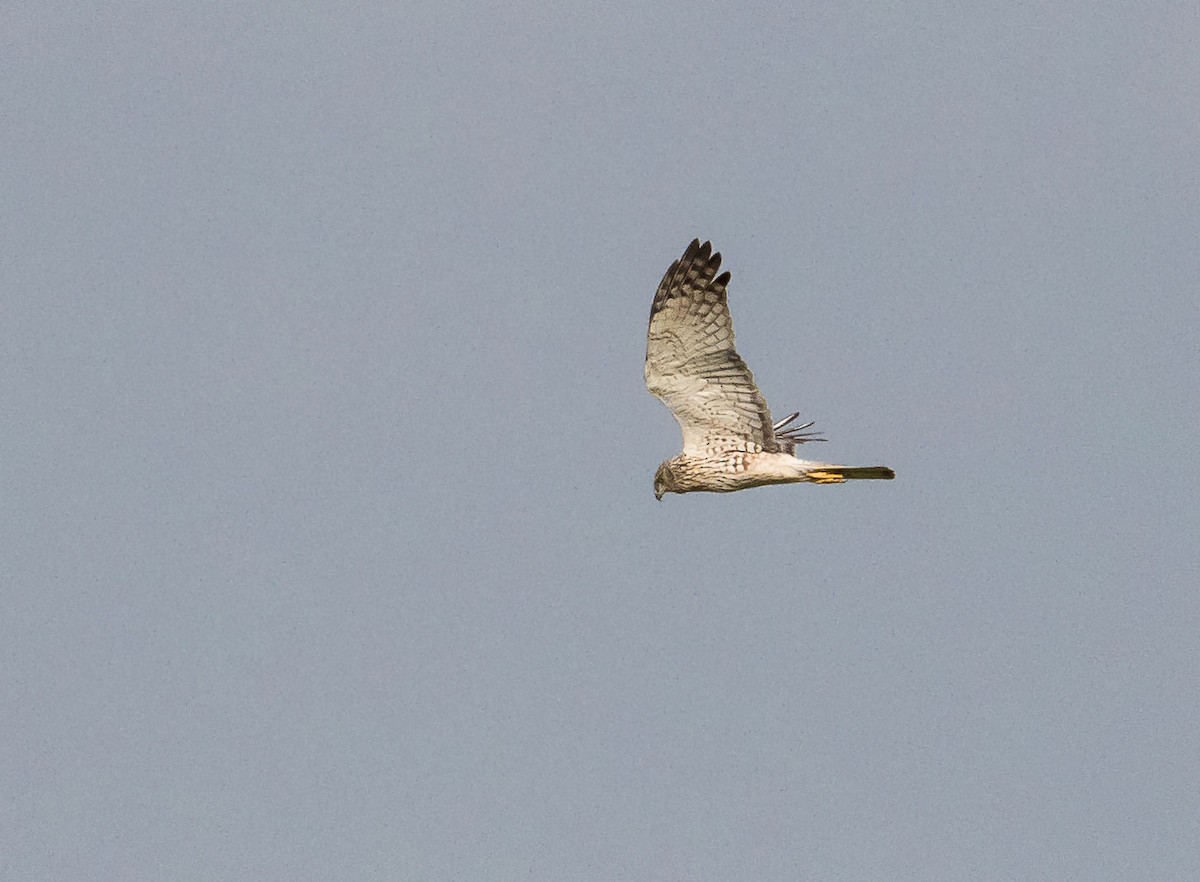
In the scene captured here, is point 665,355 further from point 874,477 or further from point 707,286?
point 874,477

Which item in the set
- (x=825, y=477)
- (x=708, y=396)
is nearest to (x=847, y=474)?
(x=825, y=477)

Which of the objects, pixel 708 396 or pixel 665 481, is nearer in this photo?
pixel 708 396

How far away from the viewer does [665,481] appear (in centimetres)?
2155

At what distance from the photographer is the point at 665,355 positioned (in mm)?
20641

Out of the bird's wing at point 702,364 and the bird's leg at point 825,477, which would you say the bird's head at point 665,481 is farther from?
the bird's leg at point 825,477

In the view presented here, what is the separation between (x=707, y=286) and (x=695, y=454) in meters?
1.86

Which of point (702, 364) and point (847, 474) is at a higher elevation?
point (702, 364)

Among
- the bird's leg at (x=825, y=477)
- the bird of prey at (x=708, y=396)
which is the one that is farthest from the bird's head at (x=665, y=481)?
the bird's leg at (x=825, y=477)

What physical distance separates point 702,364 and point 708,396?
1.28 feet

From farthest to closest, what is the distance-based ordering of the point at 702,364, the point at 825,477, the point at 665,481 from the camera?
the point at 665,481 → the point at 825,477 → the point at 702,364

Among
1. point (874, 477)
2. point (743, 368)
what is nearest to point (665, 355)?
point (743, 368)

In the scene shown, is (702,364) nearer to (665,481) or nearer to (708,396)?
(708,396)

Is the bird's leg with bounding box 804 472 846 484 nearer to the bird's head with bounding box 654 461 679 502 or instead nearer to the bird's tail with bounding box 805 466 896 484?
the bird's tail with bounding box 805 466 896 484

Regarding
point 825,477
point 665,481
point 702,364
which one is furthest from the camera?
point 665,481
